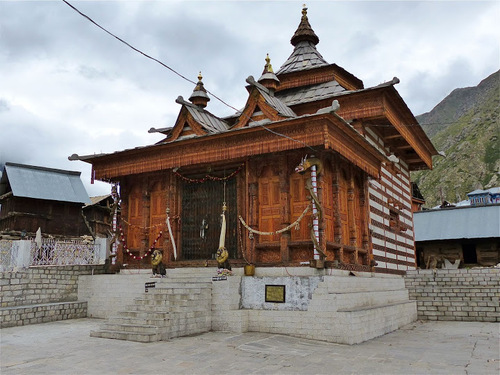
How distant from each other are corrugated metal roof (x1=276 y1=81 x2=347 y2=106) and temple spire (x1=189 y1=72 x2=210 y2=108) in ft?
10.1

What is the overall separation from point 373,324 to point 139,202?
8.54 meters

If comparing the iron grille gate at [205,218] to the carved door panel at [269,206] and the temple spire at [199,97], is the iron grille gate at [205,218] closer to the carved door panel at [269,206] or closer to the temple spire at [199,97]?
the carved door panel at [269,206]

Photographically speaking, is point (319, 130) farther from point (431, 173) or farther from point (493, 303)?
point (431, 173)

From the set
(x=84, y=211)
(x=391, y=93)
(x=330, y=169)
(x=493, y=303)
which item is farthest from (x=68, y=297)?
(x=84, y=211)

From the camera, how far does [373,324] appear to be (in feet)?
37.4

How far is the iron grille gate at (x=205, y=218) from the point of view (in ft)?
43.4

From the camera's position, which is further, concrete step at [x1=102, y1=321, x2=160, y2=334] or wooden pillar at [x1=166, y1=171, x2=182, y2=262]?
wooden pillar at [x1=166, y1=171, x2=182, y2=262]

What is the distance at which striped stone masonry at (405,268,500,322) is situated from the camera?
1600 centimetres

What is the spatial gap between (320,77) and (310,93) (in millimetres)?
1111

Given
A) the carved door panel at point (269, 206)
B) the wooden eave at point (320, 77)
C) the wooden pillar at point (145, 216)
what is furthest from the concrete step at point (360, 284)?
the wooden eave at point (320, 77)

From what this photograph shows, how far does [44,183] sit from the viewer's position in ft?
96.5

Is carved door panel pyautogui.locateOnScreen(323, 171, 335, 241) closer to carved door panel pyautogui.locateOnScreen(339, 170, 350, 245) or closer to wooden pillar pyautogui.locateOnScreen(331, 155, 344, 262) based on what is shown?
wooden pillar pyautogui.locateOnScreen(331, 155, 344, 262)

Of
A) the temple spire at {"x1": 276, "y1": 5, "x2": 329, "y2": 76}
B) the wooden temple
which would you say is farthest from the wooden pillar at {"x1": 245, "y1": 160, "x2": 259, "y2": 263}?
the temple spire at {"x1": 276, "y1": 5, "x2": 329, "y2": 76}

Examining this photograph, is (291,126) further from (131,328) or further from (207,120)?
(131,328)
